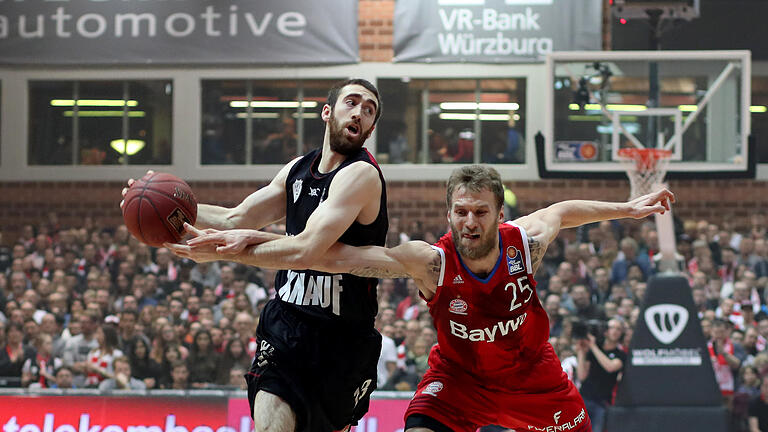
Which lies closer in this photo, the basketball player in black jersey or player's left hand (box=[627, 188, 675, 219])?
the basketball player in black jersey

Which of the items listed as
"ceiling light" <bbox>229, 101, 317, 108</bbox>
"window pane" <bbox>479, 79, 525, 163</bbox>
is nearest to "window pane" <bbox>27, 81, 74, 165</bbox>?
"ceiling light" <bbox>229, 101, 317, 108</bbox>

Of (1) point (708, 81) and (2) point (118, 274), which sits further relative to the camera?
(2) point (118, 274)

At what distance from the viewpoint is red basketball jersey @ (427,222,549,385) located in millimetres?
4121

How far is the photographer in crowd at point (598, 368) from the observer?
8352 millimetres

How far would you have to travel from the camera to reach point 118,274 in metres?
11.0

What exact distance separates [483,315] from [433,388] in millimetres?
454

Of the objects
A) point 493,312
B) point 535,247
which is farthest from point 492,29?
point 493,312

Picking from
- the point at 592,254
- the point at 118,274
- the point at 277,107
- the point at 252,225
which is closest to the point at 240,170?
the point at 277,107

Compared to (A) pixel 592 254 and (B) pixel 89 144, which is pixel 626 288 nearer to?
(A) pixel 592 254

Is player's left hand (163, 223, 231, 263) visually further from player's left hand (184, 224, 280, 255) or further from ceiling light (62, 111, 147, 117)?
ceiling light (62, 111, 147, 117)

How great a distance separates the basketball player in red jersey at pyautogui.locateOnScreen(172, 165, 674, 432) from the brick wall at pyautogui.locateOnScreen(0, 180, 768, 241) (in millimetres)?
8124

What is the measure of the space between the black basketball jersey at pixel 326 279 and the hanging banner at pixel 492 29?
9.22 m

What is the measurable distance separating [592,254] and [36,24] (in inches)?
353

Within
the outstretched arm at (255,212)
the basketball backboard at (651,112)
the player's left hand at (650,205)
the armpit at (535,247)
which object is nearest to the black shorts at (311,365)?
the outstretched arm at (255,212)
